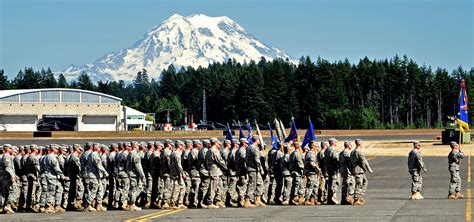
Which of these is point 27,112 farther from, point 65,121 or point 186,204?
point 186,204

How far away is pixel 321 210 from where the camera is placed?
2494 cm

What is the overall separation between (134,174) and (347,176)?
5878mm

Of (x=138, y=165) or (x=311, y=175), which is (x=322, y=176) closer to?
(x=311, y=175)

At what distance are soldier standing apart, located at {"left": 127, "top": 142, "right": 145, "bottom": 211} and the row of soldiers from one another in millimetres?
27

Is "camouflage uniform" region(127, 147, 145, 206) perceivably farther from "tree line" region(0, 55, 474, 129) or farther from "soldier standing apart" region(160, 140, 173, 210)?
"tree line" region(0, 55, 474, 129)

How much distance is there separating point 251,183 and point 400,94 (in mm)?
142107

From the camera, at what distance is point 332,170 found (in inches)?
1089

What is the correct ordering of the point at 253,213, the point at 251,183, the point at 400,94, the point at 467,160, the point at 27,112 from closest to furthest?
the point at 253,213 < the point at 251,183 < the point at 467,160 < the point at 27,112 < the point at 400,94

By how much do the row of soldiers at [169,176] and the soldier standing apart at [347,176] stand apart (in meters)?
0.03

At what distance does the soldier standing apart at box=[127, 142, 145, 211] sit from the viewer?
26.8m

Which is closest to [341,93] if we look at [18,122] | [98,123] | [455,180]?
[98,123]

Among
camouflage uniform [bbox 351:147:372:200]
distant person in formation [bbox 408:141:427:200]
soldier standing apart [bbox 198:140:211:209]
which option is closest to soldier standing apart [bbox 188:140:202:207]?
soldier standing apart [bbox 198:140:211:209]

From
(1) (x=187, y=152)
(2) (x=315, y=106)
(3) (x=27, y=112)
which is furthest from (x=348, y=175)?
(2) (x=315, y=106)

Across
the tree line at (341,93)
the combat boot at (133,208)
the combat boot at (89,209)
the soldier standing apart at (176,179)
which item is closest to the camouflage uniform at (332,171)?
the soldier standing apart at (176,179)
